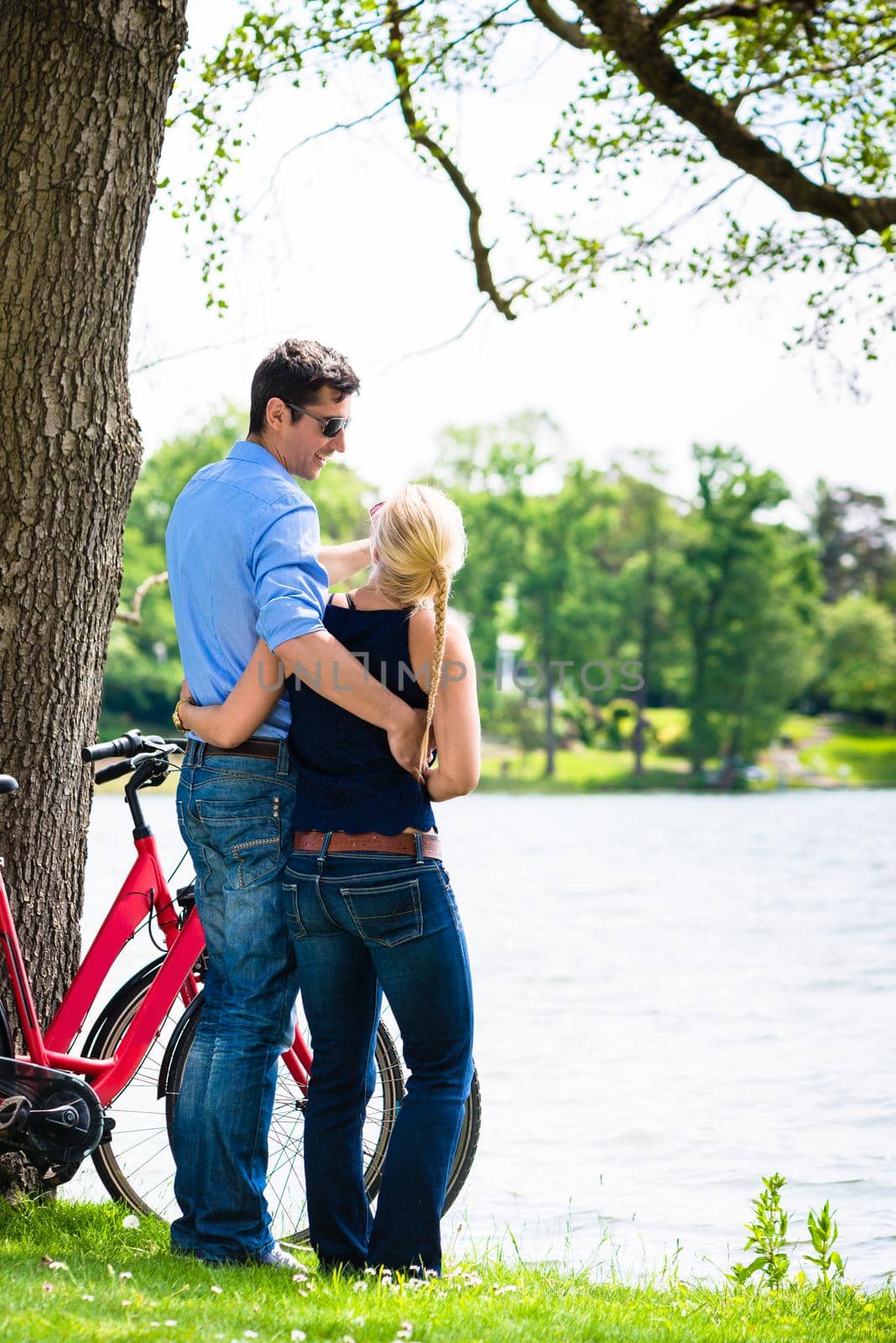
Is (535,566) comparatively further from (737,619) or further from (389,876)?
(389,876)

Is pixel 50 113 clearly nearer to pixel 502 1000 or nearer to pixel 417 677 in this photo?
pixel 417 677

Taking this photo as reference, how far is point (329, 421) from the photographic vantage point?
3539mm

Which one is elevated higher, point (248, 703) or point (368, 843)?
point (248, 703)

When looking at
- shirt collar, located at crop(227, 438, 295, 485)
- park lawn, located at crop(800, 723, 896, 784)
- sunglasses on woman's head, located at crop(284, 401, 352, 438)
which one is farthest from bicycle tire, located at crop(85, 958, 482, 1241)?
park lawn, located at crop(800, 723, 896, 784)

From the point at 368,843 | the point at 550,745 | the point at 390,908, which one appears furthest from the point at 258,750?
the point at 550,745

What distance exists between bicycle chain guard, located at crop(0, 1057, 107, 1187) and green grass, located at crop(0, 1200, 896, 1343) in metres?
0.26

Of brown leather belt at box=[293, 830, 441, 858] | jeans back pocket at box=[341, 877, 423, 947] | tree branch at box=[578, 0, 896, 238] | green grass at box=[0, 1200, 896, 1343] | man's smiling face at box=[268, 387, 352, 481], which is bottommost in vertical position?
green grass at box=[0, 1200, 896, 1343]

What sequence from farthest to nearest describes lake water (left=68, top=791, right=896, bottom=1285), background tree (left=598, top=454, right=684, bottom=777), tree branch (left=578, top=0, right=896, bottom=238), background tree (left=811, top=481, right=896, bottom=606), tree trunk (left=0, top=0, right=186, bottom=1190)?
background tree (left=811, top=481, right=896, bottom=606) → background tree (left=598, top=454, right=684, bottom=777) → tree branch (left=578, top=0, right=896, bottom=238) → lake water (left=68, top=791, right=896, bottom=1285) → tree trunk (left=0, top=0, right=186, bottom=1190)

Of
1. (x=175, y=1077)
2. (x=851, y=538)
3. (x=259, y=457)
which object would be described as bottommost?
(x=175, y=1077)

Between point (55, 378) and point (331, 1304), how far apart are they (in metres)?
2.68

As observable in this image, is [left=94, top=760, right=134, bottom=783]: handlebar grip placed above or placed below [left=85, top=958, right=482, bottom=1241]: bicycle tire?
above

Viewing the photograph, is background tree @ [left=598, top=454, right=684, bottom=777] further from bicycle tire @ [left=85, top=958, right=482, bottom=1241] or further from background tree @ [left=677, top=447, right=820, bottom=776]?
bicycle tire @ [left=85, top=958, right=482, bottom=1241]

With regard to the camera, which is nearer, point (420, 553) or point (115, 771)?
point (420, 553)

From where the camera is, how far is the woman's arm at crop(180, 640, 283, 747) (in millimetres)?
3344
